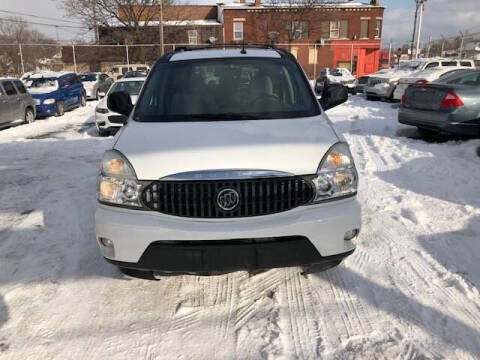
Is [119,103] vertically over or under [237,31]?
under

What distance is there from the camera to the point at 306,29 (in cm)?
4547

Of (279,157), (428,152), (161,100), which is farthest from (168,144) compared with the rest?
(428,152)

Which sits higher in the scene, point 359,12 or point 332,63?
point 359,12

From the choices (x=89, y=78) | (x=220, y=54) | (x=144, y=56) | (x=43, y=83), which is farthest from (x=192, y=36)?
(x=220, y=54)

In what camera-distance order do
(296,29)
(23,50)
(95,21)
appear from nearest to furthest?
(23,50)
(95,21)
(296,29)

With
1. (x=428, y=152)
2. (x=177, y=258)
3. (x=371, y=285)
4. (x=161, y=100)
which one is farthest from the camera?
(x=428, y=152)

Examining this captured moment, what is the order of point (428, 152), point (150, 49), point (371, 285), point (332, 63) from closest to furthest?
point (371, 285)
point (428, 152)
point (150, 49)
point (332, 63)

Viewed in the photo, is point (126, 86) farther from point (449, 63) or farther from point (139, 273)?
point (449, 63)

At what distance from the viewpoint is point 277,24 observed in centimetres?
4538

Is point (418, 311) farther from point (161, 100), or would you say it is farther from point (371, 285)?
point (161, 100)

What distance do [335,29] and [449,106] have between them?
41.5 metres

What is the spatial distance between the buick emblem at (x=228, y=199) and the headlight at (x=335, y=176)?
548 mm

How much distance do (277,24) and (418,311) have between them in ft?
150

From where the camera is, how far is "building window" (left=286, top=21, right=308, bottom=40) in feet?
147
